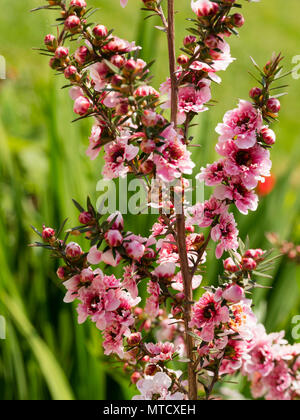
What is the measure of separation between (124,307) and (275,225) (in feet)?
3.16

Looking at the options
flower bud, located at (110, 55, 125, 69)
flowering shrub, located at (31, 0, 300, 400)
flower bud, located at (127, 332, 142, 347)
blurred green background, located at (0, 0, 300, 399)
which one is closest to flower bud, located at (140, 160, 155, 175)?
flowering shrub, located at (31, 0, 300, 400)

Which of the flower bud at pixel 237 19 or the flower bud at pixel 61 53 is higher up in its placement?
the flower bud at pixel 237 19

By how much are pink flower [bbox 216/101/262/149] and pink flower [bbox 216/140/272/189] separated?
0.01 m

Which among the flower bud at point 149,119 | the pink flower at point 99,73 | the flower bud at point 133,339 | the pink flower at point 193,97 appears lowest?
the flower bud at point 133,339

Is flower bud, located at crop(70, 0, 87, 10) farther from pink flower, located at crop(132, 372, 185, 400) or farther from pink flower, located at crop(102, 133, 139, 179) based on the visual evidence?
pink flower, located at crop(132, 372, 185, 400)

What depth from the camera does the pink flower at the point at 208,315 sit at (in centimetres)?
61

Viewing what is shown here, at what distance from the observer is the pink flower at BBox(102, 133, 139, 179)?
56 cm

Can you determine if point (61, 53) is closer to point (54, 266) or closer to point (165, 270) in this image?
point (165, 270)

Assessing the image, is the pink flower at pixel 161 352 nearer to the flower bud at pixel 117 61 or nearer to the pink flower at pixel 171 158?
the pink flower at pixel 171 158

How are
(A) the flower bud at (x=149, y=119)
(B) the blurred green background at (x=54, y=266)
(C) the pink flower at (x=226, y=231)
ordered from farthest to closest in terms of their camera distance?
1. (B) the blurred green background at (x=54, y=266)
2. (C) the pink flower at (x=226, y=231)
3. (A) the flower bud at (x=149, y=119)

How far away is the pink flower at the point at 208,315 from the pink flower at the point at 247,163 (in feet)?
0.49

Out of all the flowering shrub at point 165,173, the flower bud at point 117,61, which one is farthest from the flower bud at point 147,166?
the flower bud at point 117,61

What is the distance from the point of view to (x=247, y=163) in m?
0.59
